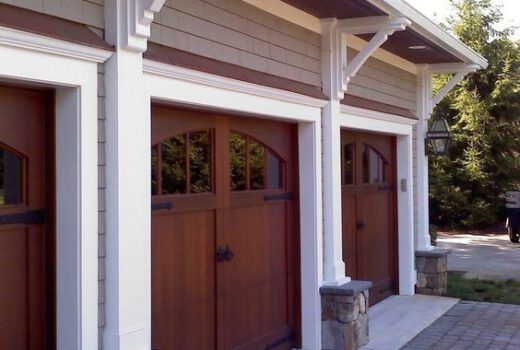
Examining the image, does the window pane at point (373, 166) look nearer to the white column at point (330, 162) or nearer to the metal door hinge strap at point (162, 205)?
the white column at point (330, 162)

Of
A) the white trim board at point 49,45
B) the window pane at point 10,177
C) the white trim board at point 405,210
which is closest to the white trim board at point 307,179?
the white trim board at point 49,45

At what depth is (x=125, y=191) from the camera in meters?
3.63

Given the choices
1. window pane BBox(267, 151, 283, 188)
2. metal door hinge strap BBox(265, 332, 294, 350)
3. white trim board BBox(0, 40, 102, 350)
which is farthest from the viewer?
window pane BBox(267, 151, 283, 188)

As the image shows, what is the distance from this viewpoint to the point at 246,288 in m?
5.39

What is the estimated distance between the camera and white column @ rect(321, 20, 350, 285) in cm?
616

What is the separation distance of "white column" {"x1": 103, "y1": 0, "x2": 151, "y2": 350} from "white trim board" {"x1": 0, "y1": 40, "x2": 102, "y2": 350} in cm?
10

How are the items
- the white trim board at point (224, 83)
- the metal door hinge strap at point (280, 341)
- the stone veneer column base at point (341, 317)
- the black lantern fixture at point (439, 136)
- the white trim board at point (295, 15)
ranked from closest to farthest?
the white trim board at point (224, 83) → the white trim board at point (295, 15) → the metal door hinge strap at point (280, 341) → the stone veneer column base at point (341, 317) → the black lantern fixture at point (439, 136)

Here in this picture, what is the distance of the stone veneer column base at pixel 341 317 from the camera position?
591 cm

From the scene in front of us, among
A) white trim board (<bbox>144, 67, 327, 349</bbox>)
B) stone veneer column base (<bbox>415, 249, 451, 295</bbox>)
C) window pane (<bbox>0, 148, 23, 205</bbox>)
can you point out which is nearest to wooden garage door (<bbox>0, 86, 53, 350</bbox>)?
window pane (<bbox>0, 148, 23, 205</bbox>)

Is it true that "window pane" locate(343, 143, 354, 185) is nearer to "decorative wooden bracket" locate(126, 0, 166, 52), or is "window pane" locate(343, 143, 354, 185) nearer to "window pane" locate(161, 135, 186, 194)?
"window pane" locate(161, 135, 186, 194)

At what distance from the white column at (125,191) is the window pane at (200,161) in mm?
983

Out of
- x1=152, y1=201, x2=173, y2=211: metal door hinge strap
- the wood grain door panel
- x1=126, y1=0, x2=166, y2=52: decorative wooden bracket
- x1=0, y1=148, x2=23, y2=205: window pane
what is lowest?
the wood grain door panel

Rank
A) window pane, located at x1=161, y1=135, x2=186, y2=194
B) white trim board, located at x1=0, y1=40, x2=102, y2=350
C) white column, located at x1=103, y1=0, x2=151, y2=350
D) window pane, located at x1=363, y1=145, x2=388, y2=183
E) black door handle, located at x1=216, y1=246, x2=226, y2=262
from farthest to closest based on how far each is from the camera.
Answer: window pane, located at x1=363, y1=145, x2=388, y2=183 → black door handle, located at x1=216, y1=246, x2=226, y2=262 → window pane, located at x1=161, y1=135, x2=186, y2=194 → white column, located at x1=103, y1=0, x2=151, y2=350 → white trim board, located at x1=0, y1=40, x2=102, y2=350

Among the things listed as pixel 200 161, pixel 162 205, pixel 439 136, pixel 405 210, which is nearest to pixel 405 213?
pixel 405 210
